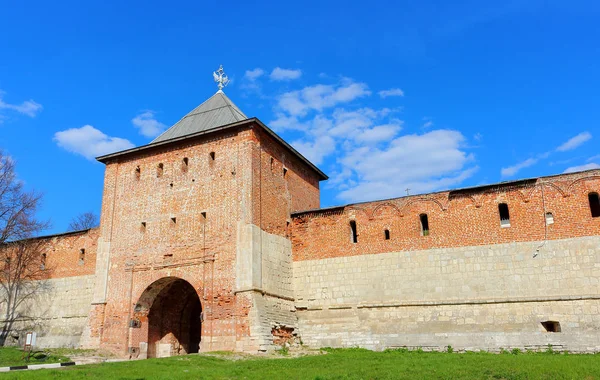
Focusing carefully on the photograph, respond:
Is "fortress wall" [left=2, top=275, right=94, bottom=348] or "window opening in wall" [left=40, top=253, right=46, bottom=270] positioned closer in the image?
"fortress wall" [left=2, top=275, right=94, bottom=348]

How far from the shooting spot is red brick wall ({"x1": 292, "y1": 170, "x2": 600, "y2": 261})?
1744 centimetres

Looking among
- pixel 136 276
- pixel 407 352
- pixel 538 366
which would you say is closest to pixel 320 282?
pixel 407 352

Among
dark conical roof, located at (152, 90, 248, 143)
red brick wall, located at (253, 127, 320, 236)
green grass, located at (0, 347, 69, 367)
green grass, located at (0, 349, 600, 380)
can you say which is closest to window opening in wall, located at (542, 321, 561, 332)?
green grass, located at (0, 349, 600, 380)

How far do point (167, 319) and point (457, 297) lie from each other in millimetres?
11223

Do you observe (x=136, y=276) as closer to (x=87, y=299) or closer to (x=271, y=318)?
(x=87, y=299)

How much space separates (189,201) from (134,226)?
2627 mm

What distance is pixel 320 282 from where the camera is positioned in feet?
66.3

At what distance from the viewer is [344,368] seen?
13.6 metres

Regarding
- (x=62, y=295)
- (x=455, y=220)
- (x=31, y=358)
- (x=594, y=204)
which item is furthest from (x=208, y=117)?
(x=594, y=204)

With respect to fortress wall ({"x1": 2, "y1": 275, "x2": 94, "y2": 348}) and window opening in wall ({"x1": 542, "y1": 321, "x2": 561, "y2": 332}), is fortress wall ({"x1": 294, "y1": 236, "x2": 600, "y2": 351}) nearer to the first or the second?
window opening in wall ({"x1": 542, "y1": 321, "x2": 561, "y2": 332})

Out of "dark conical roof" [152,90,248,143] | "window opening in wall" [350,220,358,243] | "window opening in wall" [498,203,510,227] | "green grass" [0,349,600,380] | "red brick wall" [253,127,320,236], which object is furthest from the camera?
"dark conical roof" [152,90,248,143]

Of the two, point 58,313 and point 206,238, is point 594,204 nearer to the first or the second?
point 206,238

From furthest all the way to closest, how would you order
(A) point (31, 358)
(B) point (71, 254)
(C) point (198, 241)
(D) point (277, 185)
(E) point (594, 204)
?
(B) point (71, 254), (D) point (277, 185), (C) point (198, 241), (A) point (31, 358), (E) point (594, 204)

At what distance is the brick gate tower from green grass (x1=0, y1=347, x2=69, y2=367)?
5.68 ft
